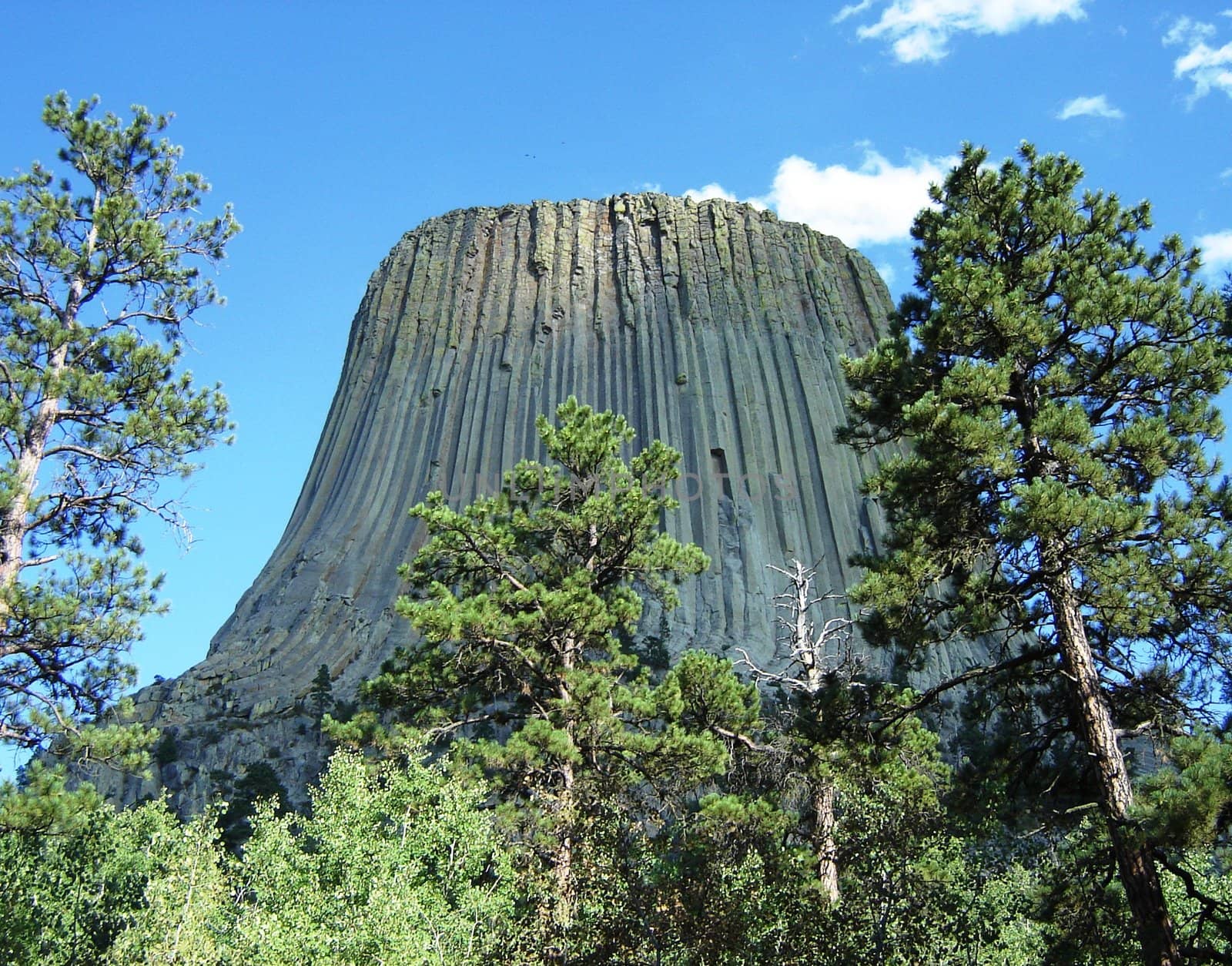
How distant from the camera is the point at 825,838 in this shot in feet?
34.4

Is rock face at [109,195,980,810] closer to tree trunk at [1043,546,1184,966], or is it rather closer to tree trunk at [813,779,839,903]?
tree trunk at [813,779,839,903]

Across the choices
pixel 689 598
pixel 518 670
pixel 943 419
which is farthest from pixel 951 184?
pixel 689 598

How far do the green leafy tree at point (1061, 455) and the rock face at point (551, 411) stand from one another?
Answer: 2417 centimetres

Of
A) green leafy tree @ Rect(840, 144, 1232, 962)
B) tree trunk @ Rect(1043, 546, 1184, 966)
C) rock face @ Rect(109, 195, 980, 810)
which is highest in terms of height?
rock face @ Rect(109, 195, 980, 810)

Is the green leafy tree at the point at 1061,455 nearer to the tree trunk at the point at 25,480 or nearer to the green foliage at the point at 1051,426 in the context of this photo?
the green foliage at the point at 1051,426

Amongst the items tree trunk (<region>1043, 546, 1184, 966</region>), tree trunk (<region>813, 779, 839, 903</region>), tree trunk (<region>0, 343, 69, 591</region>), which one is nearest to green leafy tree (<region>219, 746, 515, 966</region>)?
tree trunk (<region>813, 779, 839, 903</region>)

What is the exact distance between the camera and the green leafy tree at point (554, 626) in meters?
13.8

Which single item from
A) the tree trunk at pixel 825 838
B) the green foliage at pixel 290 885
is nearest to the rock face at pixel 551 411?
the green foliage at pixel 290 885

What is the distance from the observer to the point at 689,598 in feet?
123

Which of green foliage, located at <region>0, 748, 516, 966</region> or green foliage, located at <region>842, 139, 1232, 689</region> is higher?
green foliage, located at <region>842, 139, 1232, 689</region>

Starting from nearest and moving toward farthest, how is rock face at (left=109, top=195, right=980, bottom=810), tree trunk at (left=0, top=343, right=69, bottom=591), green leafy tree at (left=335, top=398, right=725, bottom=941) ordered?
tree trunk at (left=0, top=343, right=69, bottom=591)
green leafy tree at (left=335, top=398, right=725, bottom=941)
rock face at (left=109, top=195, right=980, bottom=810)

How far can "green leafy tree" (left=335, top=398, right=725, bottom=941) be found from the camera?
13805 mm

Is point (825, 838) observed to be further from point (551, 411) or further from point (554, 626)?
point (551, 411)

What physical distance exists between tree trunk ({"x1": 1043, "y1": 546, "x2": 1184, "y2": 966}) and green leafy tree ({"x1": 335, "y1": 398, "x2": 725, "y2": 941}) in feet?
15.8
